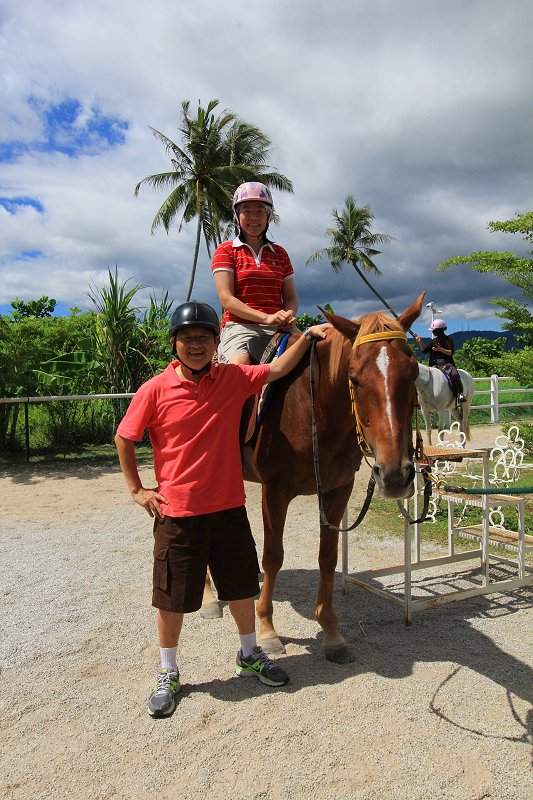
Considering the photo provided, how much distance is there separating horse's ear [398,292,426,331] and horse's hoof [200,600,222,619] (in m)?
2.61

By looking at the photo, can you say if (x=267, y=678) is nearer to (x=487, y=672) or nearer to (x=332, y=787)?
(x=332, y=787)

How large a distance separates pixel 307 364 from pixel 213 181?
879 inches

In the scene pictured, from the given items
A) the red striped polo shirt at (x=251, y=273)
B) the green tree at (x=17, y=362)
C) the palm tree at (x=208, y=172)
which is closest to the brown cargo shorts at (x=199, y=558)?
the red striped polo shirt at (x=251, y=273)

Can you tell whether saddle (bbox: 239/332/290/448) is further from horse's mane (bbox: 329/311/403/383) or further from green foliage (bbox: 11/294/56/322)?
green foliage (bbox: 11/294/56/322)

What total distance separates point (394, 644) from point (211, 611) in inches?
54.4

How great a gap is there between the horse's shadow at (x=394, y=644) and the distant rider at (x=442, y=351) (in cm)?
635

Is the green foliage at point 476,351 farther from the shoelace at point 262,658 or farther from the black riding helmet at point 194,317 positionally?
the black riding helmet at point 194,317

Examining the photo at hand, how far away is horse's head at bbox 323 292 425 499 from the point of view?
2.33 metres

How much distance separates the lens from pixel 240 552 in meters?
2.87

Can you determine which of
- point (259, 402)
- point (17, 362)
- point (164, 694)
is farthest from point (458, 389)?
point (17, 362)

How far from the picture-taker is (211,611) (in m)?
3.91

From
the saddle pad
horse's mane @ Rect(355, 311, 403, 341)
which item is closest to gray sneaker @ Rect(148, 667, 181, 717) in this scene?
the saddle pad

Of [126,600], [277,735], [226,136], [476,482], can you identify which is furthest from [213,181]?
[277,735]

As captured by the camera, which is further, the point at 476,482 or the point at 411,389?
the point at 476,482
